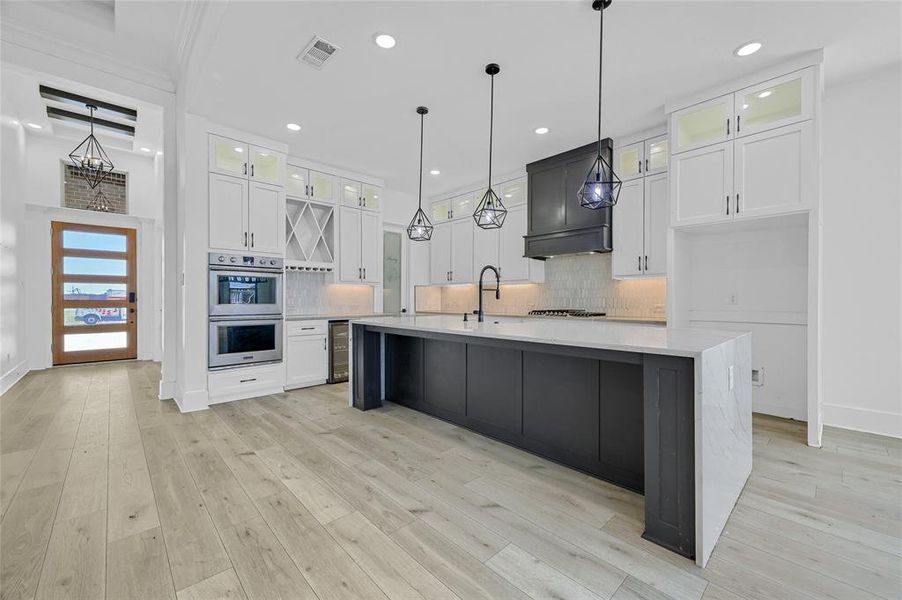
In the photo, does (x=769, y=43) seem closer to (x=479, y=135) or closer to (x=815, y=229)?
(x=815, y=229)

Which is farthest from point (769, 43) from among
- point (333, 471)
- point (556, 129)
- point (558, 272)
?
point (333, 471)

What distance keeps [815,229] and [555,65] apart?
7.71ft

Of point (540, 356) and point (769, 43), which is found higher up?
point (769, 43)

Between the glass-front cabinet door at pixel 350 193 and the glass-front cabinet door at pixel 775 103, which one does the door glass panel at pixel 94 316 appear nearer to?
the glass-front cabinet door at pixel 350 193

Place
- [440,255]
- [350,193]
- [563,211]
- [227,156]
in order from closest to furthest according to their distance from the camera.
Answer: [227,156] → [563,211] → [350,193] → [440,255]

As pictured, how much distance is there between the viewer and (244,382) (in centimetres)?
422

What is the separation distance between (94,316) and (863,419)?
9.92 metres

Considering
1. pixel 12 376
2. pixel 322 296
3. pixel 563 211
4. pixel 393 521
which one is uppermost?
pixel 563 211

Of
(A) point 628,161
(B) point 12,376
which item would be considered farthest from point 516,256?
(B) point 12,376

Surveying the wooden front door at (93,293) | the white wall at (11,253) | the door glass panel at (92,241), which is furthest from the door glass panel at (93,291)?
the white wall at (11,253)

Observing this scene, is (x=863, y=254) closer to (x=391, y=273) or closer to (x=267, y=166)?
(x=391, y=273)

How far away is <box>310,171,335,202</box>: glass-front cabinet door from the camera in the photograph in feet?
16.9

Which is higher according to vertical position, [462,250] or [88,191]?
[88,191]

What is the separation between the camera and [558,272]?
5.41m
